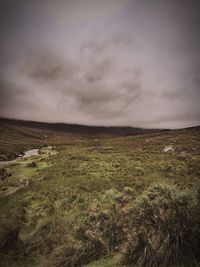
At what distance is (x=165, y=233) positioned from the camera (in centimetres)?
483

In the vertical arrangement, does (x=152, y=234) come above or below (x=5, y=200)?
above

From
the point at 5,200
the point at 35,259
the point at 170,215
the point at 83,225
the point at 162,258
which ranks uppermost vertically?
the point at 170,215

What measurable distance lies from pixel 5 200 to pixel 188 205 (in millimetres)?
10400

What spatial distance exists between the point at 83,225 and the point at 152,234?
7.70ft

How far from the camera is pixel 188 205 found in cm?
514

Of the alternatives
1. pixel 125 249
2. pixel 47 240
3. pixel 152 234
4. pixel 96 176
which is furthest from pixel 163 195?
pixel 96 176

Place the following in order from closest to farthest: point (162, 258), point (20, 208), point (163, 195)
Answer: point (162, 258), point (163, 195), point (20, 208)

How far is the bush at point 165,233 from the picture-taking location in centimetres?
443

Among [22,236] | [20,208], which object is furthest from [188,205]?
[20,208]

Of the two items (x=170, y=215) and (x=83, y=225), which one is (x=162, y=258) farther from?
(x=83, y=225)

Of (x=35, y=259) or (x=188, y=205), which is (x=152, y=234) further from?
(x=35, y=259)

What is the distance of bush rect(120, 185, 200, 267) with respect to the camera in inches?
174

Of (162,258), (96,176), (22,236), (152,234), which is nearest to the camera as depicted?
(162,258)

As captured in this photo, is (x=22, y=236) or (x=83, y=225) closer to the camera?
(x=83, y=225)
